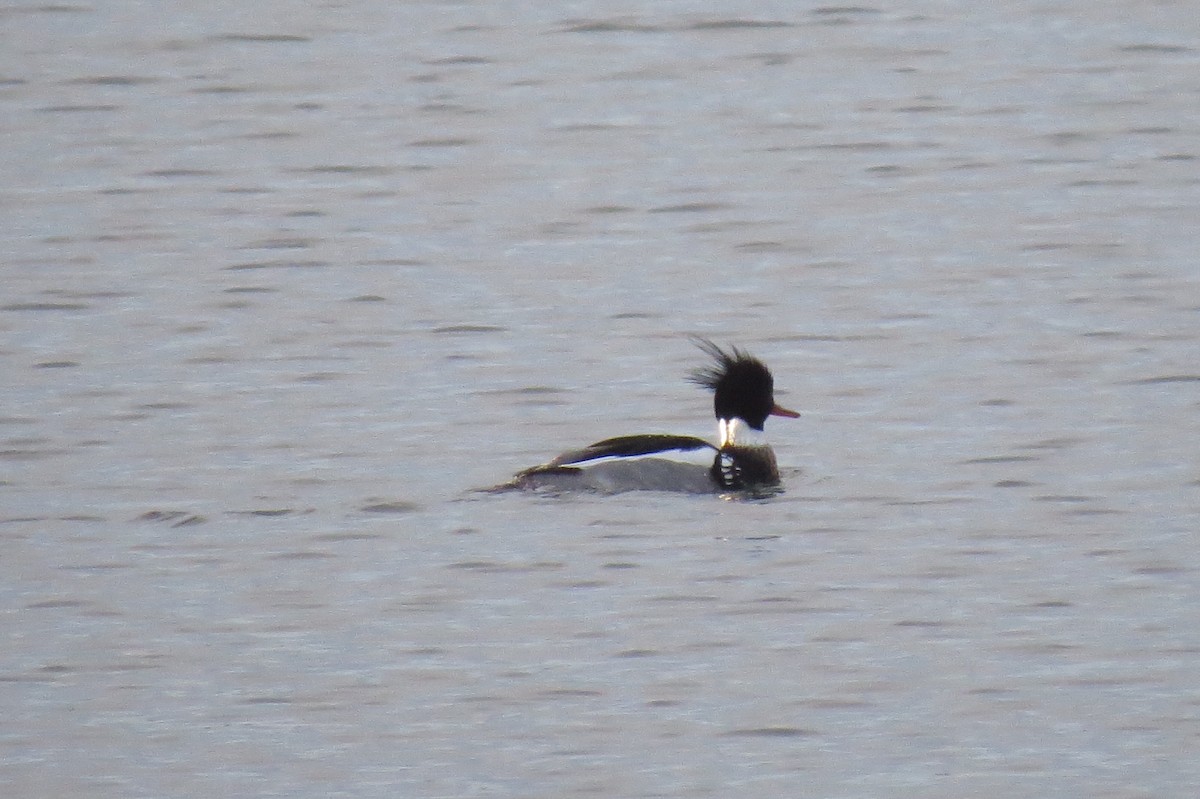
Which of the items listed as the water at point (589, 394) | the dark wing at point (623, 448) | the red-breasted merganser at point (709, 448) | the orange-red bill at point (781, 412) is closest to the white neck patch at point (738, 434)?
the red-breasted merganser at point (709, 448)

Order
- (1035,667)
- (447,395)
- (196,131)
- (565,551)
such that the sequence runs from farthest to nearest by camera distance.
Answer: (196,131) → (447,395) → (565,551) → (1035,667)

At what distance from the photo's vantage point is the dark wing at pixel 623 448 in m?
9.73

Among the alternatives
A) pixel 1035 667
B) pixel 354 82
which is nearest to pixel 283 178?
pixel 354 82

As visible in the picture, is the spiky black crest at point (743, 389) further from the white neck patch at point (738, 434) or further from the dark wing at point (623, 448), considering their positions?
the dark wing at point (623, 448)

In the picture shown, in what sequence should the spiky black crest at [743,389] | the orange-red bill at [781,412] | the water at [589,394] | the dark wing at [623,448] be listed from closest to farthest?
the water at [589,394], the dark wing at [623,448], the orange-red bill at [781,412], the spiky black crest at [743,389]

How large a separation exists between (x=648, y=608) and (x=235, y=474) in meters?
2.73

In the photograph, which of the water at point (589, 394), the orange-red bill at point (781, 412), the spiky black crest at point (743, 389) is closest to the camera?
the water at point (589, 394)

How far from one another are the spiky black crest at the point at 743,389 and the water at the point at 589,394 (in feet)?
Result: 1.13

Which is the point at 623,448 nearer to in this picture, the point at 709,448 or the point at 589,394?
the point at 709,448

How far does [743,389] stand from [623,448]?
1073 mm

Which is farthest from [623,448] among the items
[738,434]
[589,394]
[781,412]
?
[589,394]

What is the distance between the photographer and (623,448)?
9.75 m

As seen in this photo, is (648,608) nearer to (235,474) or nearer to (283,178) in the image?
(235,474)

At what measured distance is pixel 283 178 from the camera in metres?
15.4
